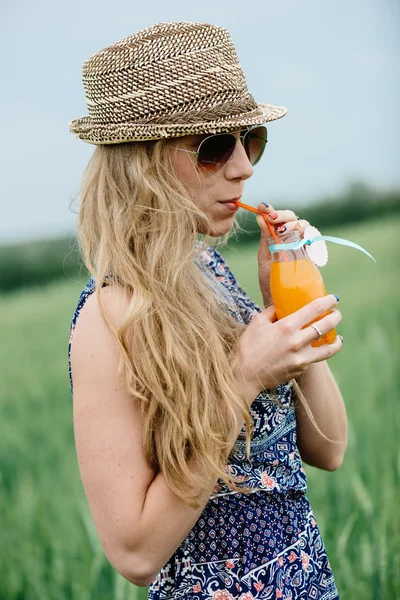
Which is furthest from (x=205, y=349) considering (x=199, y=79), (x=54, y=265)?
(x=54, y=265)

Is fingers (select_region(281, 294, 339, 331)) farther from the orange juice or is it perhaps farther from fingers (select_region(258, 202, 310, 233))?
fingers (select_region(258, 202, 310, 233))

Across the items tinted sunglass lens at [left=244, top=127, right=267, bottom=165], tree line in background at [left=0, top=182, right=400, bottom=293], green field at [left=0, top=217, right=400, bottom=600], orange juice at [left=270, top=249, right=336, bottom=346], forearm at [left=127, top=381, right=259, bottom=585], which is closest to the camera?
forearm at [left=127, top=381, right=259, bottom=585]

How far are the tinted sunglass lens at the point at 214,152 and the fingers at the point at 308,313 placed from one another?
12.9 inches

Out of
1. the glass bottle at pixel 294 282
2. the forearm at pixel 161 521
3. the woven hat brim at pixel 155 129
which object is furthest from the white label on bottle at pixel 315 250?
the forearm at pixel 161 521

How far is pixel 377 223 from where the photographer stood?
654 centimetres

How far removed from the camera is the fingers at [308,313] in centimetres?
128

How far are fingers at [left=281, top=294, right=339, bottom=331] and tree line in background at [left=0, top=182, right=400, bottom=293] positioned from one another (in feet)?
9.00

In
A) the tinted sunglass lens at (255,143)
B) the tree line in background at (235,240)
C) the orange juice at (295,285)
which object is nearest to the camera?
the orange juice at (295,285)

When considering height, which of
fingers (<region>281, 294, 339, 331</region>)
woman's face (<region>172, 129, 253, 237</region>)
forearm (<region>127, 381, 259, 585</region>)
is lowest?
forearm (<region>127, 381, 259, 585</region>)

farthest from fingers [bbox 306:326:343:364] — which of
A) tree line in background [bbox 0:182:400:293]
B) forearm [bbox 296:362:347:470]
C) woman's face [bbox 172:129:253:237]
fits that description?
tree line in background [bbox 0:182:400:293]

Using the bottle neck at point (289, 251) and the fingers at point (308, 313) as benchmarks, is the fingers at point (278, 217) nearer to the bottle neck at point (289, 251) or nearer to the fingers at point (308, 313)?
the bottle neck at point (289, 251)

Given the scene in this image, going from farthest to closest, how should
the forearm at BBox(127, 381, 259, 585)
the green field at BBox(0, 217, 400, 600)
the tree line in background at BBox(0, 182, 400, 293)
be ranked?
the tree line in background at BBox(0, 182, 400, 293), the green field at BBox(0, 217, 400, 600), the forearm at BBox(127, 381, 259, 585)

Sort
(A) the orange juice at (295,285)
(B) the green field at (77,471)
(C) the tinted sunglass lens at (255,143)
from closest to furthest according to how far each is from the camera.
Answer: (A) the orange juice at (295,285)
(C) the tinted sunglass lens at (255,143)
(B) the green field at (77,471)

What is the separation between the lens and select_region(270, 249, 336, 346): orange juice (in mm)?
1353
